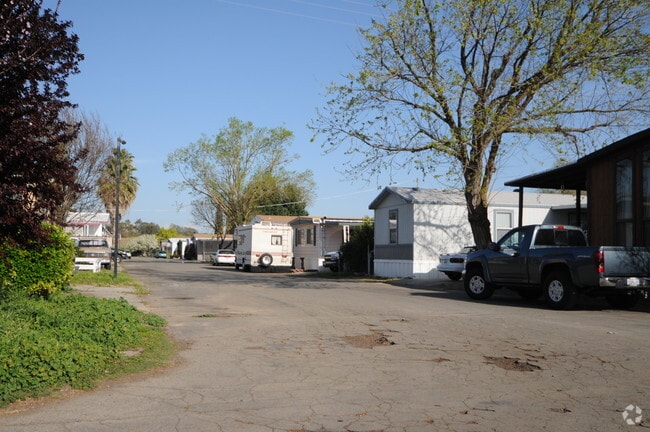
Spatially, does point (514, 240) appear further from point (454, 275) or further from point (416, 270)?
point (416, 270)

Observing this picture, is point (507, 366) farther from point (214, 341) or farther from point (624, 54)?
point (624, 54)

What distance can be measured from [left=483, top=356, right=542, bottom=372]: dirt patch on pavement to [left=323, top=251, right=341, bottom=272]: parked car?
26.3m

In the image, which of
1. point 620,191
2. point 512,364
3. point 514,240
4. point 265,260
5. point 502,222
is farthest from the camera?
point 265,260

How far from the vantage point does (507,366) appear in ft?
26.3

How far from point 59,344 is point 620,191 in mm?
15091

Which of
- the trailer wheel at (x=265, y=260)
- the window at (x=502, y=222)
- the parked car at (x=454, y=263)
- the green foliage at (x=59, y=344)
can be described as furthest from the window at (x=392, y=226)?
the green foliage at (x=59, y=344)

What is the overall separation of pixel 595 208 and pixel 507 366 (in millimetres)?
11707

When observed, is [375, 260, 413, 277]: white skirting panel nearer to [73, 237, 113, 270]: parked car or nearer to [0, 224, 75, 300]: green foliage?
[73, 237, 113, 270]: parked car

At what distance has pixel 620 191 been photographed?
17266 mm

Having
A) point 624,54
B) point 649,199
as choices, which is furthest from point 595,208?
point 624,54

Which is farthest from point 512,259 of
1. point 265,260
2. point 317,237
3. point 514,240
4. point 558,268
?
point 265,260

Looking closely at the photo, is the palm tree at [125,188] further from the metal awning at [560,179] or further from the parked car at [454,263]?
the metal awning at [560,179]

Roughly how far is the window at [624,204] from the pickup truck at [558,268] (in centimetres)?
154

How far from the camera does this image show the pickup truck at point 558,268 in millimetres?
13586
